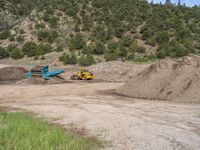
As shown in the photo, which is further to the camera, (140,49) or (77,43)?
(77,43)

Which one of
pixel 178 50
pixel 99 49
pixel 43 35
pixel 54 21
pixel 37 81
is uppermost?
pixel 54 21

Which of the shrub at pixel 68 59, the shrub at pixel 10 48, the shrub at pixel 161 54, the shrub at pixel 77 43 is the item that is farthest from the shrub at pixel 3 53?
the shrub at pixel 161 54

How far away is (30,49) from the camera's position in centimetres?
4991

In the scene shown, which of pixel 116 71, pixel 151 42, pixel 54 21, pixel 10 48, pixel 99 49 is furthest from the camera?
pixel 54 21

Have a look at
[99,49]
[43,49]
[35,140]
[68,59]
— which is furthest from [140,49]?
[35,140]

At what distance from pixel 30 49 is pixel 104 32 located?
1419 cm

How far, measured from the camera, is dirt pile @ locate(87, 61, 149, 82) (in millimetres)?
32812

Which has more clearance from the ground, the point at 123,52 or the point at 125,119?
the point at 123,52

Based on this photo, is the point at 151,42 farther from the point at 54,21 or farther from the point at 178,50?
the point at 54,21

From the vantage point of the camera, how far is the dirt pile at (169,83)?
60.6 ft

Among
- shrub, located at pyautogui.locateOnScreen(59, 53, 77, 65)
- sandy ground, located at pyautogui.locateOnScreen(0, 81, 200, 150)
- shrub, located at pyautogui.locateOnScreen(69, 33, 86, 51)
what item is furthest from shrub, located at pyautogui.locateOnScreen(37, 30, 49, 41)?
sandy ground, located at pyautogui.locateOnScreen(0, 81, 200, 150)

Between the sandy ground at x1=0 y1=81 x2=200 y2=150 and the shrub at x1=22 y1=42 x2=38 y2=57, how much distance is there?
94.5 feet

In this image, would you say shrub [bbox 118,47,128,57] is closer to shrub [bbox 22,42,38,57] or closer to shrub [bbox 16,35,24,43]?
shrub [bbox 22,42,38,57]

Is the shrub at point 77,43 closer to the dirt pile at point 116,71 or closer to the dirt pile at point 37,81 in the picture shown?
the dirt pile at point 116,71
